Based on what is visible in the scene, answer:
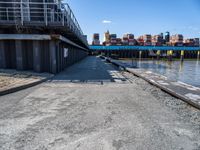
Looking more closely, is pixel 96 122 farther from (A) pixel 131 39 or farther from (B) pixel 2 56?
(A) pixel 131 39

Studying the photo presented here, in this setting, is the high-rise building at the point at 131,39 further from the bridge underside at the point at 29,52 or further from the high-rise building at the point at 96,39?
the bridge underside at the point at 29,52

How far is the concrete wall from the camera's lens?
36.1ft

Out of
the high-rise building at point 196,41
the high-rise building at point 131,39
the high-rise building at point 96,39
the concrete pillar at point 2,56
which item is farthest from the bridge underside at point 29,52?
the high-rise building at point 196,41

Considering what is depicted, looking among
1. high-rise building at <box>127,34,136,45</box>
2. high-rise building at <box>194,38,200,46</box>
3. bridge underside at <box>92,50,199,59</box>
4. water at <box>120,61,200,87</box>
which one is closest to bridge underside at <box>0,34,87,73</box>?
water at <box>120,61,200,87</box>

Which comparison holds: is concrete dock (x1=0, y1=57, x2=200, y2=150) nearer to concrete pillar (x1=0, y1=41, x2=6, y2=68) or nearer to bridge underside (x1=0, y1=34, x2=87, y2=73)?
bridge underside (x1=0, y1=34, x2=87, y2=73)

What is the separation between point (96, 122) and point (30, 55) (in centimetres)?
910

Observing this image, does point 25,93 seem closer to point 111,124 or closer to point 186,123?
point 111,124

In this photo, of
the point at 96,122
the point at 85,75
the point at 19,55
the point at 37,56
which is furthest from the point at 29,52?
the point at 96,122

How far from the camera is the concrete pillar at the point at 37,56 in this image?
1094 centimetres

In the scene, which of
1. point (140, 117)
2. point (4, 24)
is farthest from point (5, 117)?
point (4, 24)

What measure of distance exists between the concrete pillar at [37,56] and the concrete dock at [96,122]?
16.7 ft

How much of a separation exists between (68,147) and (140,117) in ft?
6.97

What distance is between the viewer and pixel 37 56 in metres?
11.0

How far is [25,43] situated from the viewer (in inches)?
444
